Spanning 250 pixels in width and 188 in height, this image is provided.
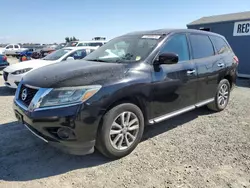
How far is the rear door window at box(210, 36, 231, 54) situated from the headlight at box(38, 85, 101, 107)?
3420 mm

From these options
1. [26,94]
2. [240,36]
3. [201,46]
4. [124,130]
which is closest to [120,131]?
[124,130]

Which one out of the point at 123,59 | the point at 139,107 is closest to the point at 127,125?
the point at 139,107

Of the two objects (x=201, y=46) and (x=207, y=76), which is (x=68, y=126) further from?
(x=201, y=46)

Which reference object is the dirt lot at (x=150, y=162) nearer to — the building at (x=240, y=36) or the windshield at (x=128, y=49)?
the windshield at (x=128, y=49)

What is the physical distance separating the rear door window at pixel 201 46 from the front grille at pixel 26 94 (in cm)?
288

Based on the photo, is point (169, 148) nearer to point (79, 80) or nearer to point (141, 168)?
point (141, 168)

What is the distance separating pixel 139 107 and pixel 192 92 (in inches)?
53.0

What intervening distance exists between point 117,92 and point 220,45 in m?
3.33

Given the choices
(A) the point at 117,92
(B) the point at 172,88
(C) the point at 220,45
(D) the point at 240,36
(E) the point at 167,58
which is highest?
(D) the point at 240,36

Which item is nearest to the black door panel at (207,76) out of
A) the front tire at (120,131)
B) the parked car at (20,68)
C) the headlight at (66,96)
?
the front tire at (120,131)

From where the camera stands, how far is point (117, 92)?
2941mm

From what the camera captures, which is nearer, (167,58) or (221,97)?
(167,58)

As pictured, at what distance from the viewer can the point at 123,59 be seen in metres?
3.60

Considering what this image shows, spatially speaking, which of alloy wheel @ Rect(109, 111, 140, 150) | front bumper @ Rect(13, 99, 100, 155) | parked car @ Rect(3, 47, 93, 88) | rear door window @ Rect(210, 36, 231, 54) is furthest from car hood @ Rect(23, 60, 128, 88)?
parked car @ Rect(3, 47, 93, 88)
